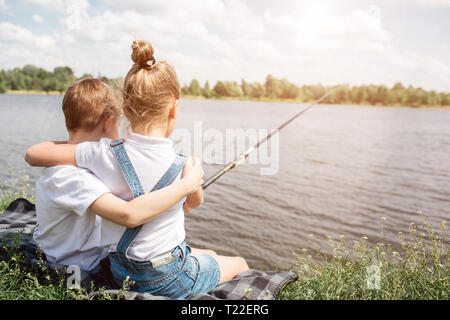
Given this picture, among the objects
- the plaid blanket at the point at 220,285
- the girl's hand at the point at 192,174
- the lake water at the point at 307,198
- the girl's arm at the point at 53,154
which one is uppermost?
the girl's arm at the point at 53,154

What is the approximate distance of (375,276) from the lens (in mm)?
3016

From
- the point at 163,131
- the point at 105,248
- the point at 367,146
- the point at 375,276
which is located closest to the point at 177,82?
the point at 163,131

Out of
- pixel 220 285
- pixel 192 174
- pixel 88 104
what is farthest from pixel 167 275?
pixel 88 104

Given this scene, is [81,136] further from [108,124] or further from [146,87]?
[146,87]

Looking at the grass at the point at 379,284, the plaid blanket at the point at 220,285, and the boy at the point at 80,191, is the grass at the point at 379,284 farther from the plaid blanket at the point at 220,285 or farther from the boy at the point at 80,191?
the boy at the point at 80,191

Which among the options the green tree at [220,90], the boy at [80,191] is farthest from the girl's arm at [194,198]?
the green tree at [220,90]

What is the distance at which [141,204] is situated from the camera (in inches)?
83.8

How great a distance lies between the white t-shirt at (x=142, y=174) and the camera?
2221mm

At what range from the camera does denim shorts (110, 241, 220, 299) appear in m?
2.36

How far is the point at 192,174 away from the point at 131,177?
368mm

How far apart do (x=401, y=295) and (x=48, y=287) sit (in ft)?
8.62

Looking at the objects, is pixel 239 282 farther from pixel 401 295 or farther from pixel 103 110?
pixel 103 110

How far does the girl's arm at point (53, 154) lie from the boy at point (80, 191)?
35mm

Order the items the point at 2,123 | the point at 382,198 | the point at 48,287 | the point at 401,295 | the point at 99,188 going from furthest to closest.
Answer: the point at 2,123, the point at 382,198, the point at 401,295, the point at 48,287, the point at 99,188
